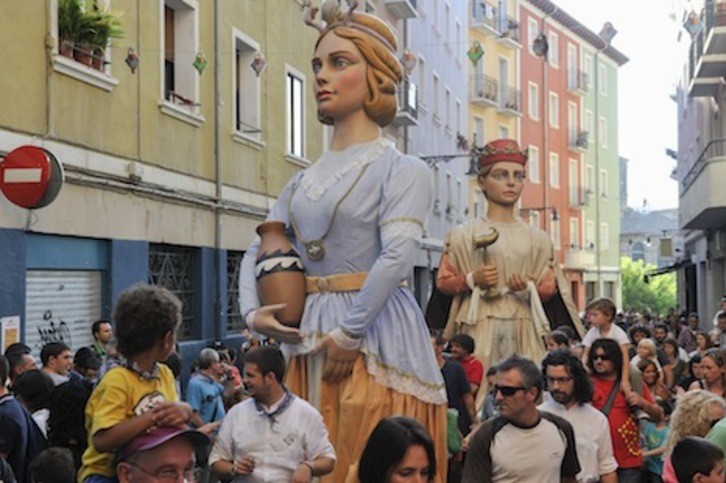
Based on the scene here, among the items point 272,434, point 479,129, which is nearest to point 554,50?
point 479,129

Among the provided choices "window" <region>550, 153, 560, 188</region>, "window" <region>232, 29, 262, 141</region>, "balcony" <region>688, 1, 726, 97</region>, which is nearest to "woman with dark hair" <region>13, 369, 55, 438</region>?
"window" <region>232, 29, 262, 141</region>

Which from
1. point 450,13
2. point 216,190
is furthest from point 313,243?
point 450,13

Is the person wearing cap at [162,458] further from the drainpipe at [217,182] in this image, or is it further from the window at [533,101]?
the window at [533,101]

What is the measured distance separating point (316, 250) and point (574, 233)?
52056mm

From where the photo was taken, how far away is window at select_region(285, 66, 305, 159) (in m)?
22.3

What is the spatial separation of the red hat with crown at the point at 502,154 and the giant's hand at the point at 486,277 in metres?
0.87

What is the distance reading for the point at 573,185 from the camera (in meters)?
56.2

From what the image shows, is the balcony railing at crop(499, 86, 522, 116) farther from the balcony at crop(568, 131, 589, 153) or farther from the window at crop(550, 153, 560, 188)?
the balcony at crop(568, 131, 589, 153)

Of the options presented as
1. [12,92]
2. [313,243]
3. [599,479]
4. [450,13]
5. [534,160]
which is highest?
[450,13]

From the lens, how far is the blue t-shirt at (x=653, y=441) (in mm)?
8414

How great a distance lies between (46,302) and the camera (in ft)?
43.4

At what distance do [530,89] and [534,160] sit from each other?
9.88 ft

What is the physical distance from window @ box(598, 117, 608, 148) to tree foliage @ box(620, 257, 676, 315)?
8209mm

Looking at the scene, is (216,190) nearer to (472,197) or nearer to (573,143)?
(472,197)
